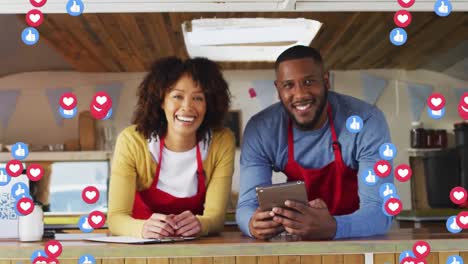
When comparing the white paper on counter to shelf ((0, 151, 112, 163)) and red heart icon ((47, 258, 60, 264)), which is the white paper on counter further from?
shelf ((0, 151, 112, 163))

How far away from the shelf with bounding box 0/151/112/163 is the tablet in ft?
12.8

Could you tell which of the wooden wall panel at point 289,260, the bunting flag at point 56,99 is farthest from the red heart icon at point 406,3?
the bunting flag at point 56,99

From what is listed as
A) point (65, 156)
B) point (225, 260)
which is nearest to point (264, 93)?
point (65, 156)

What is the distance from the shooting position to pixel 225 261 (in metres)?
1.58

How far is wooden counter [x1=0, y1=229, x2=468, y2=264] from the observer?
5.12 ft

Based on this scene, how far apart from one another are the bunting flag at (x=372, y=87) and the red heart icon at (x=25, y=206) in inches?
171

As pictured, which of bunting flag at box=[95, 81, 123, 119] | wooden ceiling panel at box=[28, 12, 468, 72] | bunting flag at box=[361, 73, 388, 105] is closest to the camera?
wooden ceiling panel at box=[28, 12, 468, 72]

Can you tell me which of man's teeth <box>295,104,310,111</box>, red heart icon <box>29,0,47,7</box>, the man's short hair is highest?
red heart icon <box>29,0,47,7</box>

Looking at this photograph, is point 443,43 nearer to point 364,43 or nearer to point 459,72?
point 364,43

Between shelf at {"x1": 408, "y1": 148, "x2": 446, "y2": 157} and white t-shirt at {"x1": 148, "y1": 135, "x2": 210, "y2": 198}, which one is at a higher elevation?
shelf at {"x1": 408, "y1": 148, "x2": 446, "y2": 157}

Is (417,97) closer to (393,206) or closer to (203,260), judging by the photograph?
(393,206)

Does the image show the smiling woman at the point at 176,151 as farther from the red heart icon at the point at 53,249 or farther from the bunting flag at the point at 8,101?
the bunting flag at the point at 8,101

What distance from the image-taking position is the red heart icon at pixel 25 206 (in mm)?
1728

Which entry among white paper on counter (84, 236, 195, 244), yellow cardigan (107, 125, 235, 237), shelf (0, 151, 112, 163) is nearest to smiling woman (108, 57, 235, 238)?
yellow cardigan (107, 125, 235, 237)
